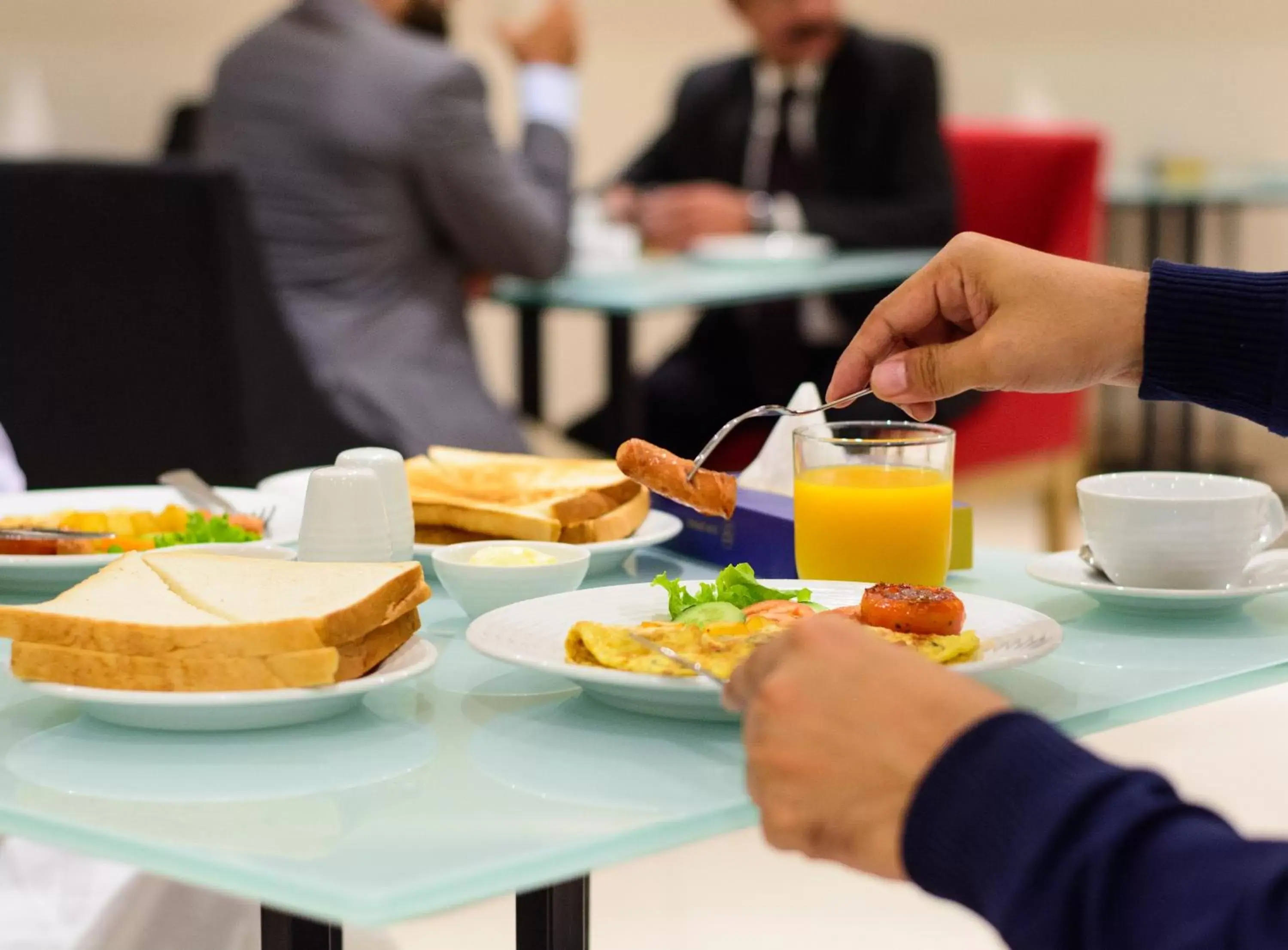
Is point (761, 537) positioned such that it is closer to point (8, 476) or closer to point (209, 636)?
point (209, 636)

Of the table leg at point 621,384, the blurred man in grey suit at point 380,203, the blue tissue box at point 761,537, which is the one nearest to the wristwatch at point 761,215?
the table leg at point 621,384

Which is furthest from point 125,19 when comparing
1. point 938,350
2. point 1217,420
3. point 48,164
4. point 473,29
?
point 938,350

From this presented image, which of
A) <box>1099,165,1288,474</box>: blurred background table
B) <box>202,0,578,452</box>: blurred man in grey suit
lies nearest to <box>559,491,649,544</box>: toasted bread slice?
<box>202,0,578,452</box>: blurred man in grey suit

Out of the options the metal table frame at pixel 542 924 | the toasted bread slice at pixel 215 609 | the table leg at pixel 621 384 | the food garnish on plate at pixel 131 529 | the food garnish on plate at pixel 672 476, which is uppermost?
the food garnish on plate at pixel 672 476

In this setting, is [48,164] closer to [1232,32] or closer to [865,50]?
[865,50]

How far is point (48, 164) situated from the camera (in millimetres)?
2316

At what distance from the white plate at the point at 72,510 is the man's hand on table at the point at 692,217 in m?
2.12

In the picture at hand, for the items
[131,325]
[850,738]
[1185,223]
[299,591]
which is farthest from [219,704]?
[1185,223]

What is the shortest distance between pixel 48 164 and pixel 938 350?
5.30 ft

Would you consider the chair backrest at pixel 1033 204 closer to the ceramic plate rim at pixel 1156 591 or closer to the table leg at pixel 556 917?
the ceramic plate rim at pixel 1156 591

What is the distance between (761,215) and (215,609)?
9.03 feet

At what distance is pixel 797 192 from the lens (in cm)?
389

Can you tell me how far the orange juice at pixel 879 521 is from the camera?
112 cm

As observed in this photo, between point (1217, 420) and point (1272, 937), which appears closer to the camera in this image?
point (1272, 937)
